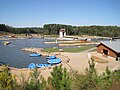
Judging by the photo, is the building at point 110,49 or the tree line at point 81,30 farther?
the tree line at point 81,30

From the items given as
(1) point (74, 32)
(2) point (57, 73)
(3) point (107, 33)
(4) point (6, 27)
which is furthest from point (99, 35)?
(2) point (57, 73)

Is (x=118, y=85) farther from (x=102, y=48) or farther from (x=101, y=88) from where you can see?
(x=102, y=48)

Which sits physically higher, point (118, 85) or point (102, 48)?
point (118, 85)

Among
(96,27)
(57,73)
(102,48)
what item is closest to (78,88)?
(57,73)

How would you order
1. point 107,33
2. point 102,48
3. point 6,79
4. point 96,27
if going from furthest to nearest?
point 96,27, point 107,33, point 102,48, point 6,79

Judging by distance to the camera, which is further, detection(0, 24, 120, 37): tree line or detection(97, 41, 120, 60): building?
detection(0, 24, 120, 37): tree line

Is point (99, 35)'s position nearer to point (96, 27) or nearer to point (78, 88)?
point (96, 27)

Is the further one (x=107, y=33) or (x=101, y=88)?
(x=107, y=33)

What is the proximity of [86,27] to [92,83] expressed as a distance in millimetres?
Result: 139573

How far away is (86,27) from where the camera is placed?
475 feet

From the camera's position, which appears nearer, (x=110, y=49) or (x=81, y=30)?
(x=110, y=49)

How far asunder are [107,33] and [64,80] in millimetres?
127254

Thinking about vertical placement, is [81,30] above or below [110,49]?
above

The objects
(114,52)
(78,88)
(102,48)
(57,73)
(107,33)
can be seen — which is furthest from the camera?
(107,33)
